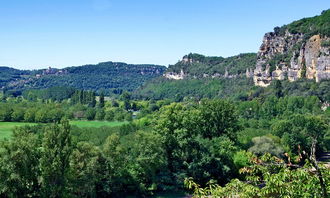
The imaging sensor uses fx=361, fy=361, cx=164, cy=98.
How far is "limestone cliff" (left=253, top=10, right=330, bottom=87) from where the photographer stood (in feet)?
428

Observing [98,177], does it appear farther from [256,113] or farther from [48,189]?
[256,113]

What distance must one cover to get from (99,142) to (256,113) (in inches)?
2526

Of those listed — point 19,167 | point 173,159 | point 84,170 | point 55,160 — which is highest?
point 55,160

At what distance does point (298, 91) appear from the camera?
125m

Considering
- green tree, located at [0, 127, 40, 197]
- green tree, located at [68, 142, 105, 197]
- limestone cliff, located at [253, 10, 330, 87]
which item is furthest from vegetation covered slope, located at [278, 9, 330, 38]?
green tree, located at [0, 127, 40, 197]

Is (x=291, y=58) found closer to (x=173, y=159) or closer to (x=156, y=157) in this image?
(x=173, y=159)

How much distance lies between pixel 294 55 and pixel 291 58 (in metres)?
3.36

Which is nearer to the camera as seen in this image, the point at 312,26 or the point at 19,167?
the point at 19,167

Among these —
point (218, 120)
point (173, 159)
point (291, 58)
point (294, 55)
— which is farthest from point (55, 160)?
point (291, 58)

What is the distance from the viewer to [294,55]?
14462 centimetres

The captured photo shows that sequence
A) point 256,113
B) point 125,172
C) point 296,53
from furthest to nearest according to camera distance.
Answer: point 296,53 < point 256,113 < point 125,172

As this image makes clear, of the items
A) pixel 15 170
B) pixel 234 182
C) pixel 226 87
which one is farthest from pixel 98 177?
pixel 226 87

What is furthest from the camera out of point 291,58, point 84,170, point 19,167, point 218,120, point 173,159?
point 291,58

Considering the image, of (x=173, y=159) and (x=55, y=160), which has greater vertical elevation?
(x=55, y=160)
